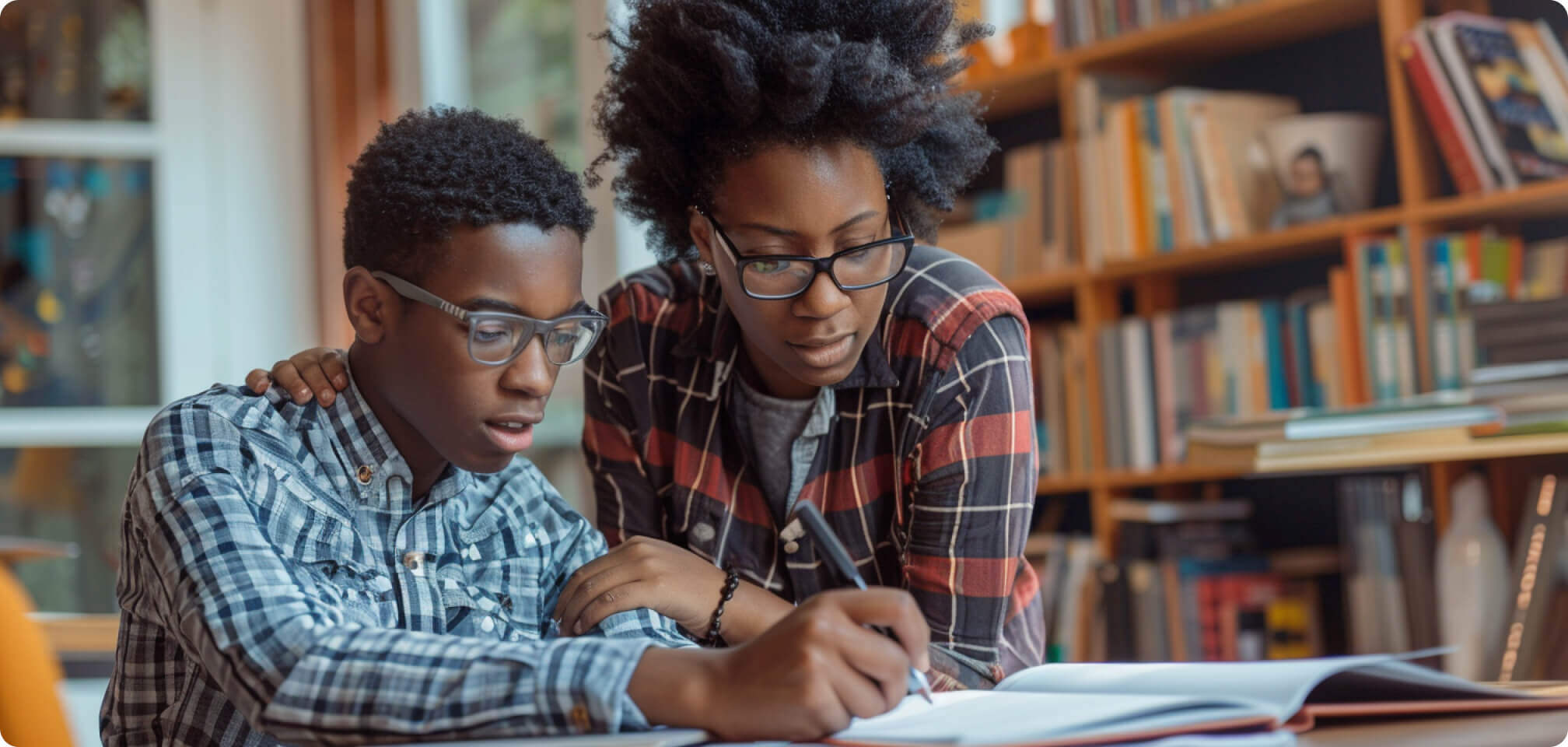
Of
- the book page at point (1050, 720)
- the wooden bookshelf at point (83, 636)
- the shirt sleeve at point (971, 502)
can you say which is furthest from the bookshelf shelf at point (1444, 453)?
the wooden bookshelf at point (83, 636)

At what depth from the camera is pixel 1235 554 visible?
2439 millimetres

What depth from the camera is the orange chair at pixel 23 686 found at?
0.96 m

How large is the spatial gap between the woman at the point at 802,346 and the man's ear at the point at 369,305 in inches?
1.7

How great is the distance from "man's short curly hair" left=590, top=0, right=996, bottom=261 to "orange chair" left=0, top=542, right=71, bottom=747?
0.66m

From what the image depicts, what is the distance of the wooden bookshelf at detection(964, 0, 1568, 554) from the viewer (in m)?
2.00

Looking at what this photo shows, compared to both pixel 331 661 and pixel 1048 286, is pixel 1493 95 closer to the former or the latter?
pixel 1048 286

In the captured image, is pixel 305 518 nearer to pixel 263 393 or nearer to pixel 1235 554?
pixel 263 393

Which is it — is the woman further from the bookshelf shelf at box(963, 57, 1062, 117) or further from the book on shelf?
the bookshelf shelf at box(963, 57, 1062, 117)

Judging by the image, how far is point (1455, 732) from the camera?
26.7 inches

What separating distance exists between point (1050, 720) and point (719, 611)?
545mm

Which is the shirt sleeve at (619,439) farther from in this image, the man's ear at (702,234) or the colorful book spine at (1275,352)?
the colorful book spine at (1275,352)

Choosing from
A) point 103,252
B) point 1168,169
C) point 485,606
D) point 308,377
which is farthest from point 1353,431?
point 103,252

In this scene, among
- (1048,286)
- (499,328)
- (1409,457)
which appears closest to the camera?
(499,328)

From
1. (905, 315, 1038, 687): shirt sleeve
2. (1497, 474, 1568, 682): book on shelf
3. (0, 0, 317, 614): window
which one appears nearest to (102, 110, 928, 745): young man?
(905, 315, 1038, 687): shirt sleeve
